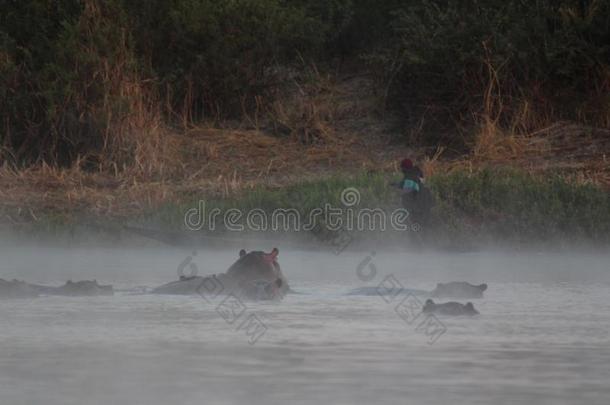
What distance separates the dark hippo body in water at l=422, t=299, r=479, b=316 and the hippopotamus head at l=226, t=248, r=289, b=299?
1368 millimetres

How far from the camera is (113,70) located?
18.7 metres

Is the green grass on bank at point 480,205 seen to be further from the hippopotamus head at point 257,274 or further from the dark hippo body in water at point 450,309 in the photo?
the dark hippo body in water at point 450,309

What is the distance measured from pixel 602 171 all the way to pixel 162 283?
6.75 m

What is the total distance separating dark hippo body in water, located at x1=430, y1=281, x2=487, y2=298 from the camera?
37.4ft

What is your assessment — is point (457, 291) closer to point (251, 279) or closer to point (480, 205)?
point (251, 279)

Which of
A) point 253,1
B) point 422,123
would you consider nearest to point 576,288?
point 422,123

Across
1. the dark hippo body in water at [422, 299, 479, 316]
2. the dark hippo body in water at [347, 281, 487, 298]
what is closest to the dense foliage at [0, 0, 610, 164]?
the dark hippo body in water at [347, 281, 487, 298]

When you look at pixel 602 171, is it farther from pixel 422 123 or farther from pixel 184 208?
pixel 184 208

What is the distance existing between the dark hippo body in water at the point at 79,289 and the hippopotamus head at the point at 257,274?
3.47 feet

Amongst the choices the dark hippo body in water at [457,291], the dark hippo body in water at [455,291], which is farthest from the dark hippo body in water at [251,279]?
the dark hippo body in water at [457,291]
